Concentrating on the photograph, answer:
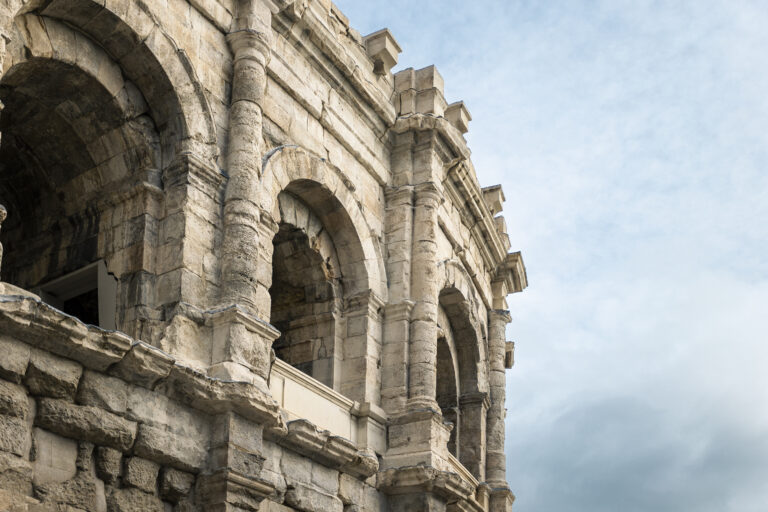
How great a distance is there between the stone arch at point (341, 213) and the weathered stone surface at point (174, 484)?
3.62m

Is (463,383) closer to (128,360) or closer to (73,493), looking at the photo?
(128,360)

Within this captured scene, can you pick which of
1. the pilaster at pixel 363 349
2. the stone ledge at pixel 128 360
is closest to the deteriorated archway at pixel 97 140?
the stone ledge at pixel 128 360

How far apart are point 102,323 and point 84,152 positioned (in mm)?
1757

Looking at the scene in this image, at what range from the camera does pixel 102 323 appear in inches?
423

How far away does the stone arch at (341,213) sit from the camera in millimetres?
12578

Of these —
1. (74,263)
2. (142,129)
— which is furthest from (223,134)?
(74,263)

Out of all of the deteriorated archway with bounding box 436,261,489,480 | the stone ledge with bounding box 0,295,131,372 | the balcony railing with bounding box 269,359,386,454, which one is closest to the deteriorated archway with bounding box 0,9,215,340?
the stone ledge with bounding box 0,295,131,372

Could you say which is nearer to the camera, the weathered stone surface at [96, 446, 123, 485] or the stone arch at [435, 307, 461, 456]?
the weathered stone surface at [96, 446, 123, 485]

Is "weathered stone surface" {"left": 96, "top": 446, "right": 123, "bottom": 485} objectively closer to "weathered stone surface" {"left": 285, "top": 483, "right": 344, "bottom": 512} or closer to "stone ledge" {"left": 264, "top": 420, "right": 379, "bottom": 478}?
"stone ledge" {"left": 264, "top": 420, "right": 379, "bottom": 478}

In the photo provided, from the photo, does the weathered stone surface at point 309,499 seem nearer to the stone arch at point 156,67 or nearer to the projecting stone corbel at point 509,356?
the stone arch at point 156,67

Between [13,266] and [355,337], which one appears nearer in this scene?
[13,266]

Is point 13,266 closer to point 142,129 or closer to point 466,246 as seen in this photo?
point 142,129

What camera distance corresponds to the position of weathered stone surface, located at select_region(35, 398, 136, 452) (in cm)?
850

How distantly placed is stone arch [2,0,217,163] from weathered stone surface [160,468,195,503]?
121 inches
